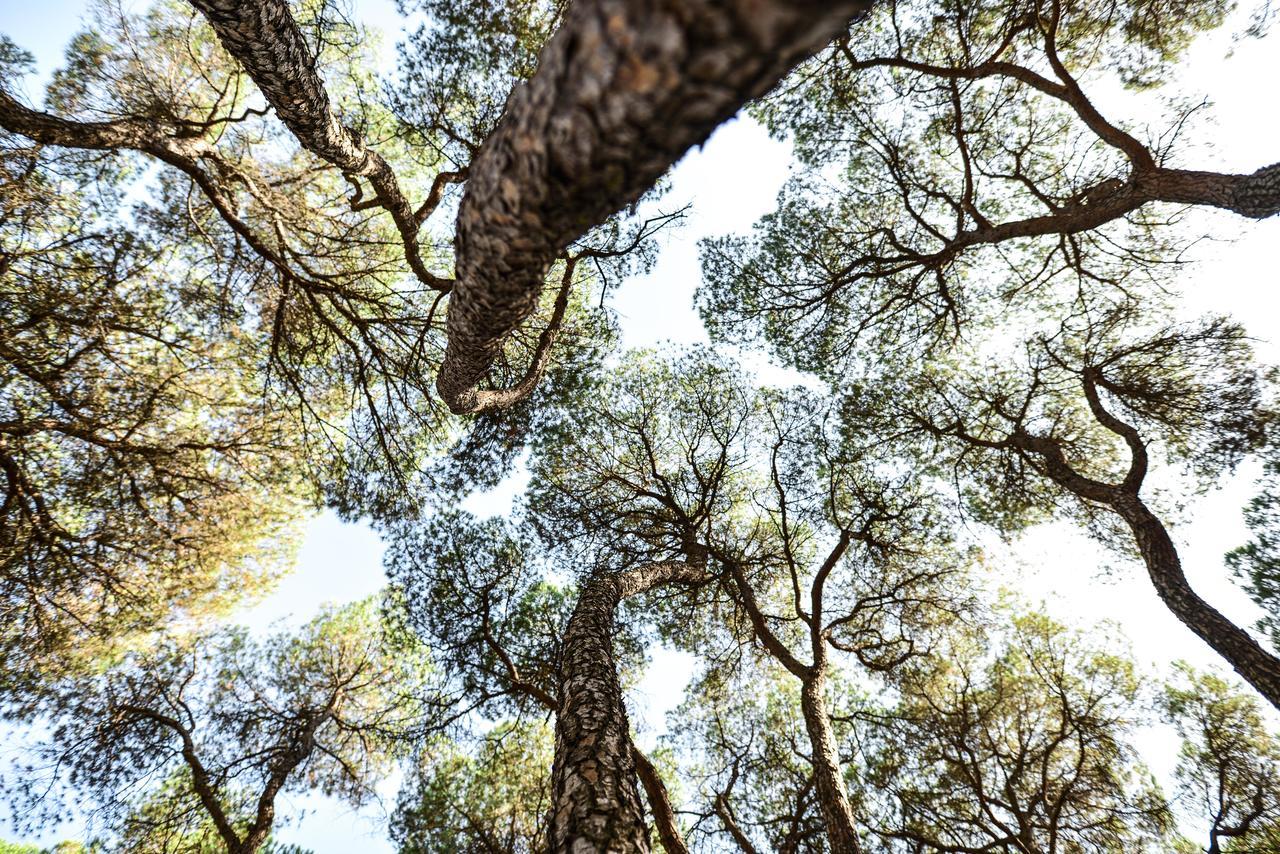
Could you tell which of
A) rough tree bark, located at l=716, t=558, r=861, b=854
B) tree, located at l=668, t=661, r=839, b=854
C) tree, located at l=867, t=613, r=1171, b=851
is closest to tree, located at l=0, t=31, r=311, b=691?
rough tree bark, located at l=716, t=558, r=861, b=854

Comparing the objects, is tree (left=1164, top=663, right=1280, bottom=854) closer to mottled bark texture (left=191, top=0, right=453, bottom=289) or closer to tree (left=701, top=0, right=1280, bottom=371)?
tree (left=701, top=0, right=1280, bottom=371)

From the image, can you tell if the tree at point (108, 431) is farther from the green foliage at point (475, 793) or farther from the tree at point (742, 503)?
the green foliage at point (475, 793)

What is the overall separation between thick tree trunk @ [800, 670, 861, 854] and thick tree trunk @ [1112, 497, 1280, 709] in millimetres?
3875

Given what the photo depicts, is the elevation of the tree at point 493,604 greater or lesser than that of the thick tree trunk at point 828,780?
greater

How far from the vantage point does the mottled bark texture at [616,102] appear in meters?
0.82

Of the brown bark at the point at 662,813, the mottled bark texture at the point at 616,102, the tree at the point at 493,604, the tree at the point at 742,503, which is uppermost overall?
the tree at the point at 742,503

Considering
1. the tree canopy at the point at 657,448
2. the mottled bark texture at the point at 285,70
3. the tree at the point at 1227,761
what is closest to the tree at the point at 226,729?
the tree canopy at the point at 657,448

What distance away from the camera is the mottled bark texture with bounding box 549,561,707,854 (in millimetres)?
2080

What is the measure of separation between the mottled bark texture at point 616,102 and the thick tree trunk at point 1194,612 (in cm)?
708

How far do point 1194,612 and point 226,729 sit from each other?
542 inches

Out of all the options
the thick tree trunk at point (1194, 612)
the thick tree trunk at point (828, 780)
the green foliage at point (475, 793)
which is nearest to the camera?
the thick tree trunk at point (1194, 612)

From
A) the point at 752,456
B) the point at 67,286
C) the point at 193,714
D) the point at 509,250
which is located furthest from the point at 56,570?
the point at 752,456

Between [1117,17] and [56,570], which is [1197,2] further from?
[56,570]

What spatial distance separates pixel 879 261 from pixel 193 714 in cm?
1253
